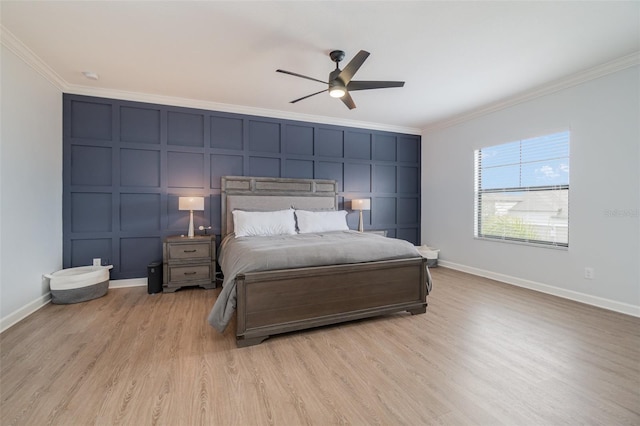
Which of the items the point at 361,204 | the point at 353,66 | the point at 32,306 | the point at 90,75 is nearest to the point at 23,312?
the point at 32,306

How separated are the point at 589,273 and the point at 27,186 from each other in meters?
6.58

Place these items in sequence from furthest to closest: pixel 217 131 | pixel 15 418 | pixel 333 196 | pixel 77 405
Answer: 1. pixel 333 196
2. pixel 217 131
3. pixel 77 405
4. pixel 15 418

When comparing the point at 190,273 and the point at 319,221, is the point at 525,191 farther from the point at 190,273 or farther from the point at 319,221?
the point at 190,273

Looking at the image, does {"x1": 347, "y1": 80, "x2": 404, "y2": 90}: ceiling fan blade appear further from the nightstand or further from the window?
the nightstand

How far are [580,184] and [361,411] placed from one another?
3.84m

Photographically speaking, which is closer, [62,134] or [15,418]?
[15,418]

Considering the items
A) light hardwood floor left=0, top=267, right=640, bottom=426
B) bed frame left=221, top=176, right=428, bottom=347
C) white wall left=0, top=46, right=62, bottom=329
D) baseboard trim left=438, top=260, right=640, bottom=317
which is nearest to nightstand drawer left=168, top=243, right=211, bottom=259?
light hardwood floor left=0, top=267, right=640, bottom=426

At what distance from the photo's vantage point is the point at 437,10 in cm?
226

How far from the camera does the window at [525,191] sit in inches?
146

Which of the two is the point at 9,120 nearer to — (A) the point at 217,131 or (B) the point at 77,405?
(A) the point at 217,131

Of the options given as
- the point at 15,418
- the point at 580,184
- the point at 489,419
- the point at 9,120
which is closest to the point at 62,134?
the point at 9,120

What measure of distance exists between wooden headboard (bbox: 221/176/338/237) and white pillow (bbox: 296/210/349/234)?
419mm

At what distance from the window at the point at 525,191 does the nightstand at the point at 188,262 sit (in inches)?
176

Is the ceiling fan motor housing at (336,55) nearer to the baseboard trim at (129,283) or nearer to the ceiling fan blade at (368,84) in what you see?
the ceiling fan blade at (368,84)
